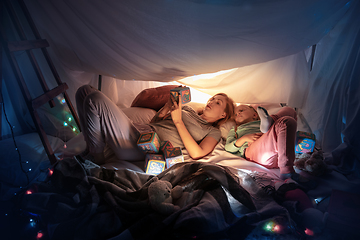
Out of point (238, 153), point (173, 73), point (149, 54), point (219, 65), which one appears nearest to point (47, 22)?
point (149, 54)

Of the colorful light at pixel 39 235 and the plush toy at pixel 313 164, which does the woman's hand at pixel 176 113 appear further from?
the colorful light at pixel 39 235

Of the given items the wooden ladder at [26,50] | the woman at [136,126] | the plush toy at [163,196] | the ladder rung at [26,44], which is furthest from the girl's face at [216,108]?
the ladder rung at [26,44]

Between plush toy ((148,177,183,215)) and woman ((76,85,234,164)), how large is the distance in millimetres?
472

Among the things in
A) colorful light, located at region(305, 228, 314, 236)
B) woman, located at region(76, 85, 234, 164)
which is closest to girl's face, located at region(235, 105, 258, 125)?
woman, located at region(76, 85, 234, 164)

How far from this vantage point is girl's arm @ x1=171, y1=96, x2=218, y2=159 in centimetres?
148

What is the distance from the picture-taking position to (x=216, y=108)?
5.44 ft

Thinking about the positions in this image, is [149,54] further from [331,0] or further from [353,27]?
[353,27]

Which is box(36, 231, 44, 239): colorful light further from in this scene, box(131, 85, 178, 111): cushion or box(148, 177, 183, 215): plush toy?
box(131, 85, 178, 111): cushion

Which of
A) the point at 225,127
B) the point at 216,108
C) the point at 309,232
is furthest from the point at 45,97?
the point at 309,232

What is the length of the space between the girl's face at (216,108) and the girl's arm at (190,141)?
0.67 ft

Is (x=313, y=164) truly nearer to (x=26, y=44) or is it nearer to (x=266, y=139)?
(x=266, y=139)

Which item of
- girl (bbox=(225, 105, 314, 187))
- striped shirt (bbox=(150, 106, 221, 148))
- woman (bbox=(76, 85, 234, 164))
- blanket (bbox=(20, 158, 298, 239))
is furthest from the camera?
striped shirt (bbox=(150, 106, 221, 148))

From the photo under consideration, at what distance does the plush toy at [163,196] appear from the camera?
91cm

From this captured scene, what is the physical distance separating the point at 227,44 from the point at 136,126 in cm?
85
